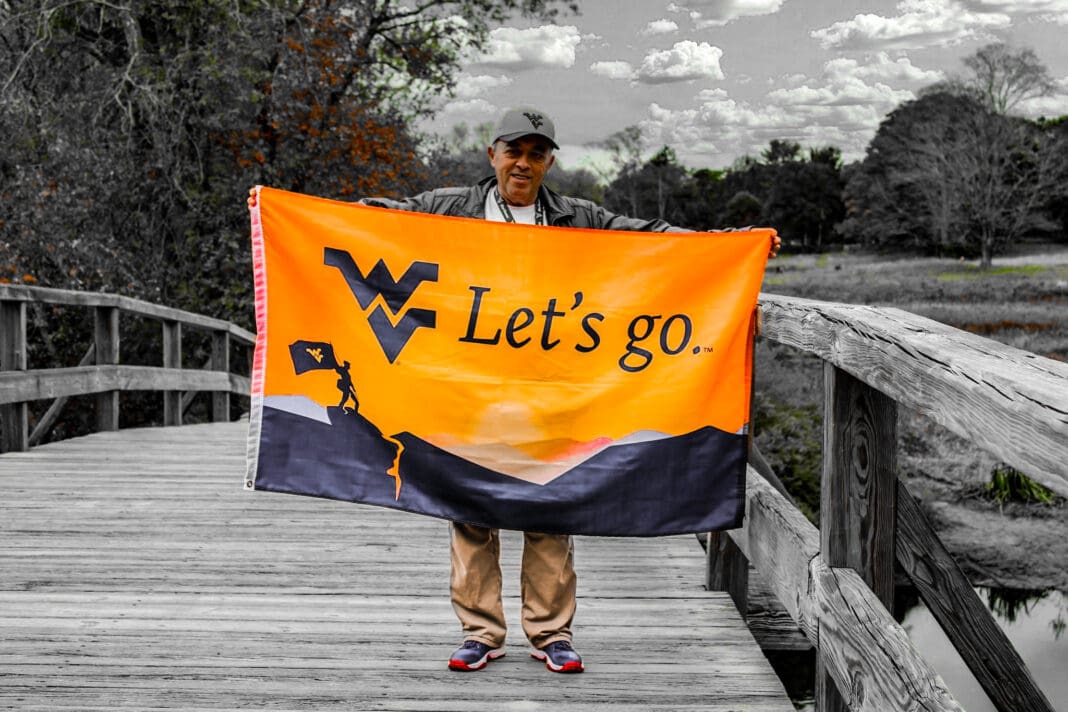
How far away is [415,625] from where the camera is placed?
3.75 meters

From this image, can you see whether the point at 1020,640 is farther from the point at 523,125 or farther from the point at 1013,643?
the point at 523,125

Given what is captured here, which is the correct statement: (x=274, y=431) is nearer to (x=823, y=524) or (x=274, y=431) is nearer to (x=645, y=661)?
(x=645, y=661)

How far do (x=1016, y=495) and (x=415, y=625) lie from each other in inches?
412

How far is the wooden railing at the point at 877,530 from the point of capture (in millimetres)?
2041

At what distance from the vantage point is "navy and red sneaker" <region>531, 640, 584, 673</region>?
3.28 m

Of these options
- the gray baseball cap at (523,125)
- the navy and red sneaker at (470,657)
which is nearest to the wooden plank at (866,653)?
the navy and red sneaker at (470,657)

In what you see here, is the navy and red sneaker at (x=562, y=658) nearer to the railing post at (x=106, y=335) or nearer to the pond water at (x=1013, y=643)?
the pond water at (x=1013, y=643)

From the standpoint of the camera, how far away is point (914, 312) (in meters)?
22.9

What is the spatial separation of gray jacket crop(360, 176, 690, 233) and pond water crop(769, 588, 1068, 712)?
3911 mm

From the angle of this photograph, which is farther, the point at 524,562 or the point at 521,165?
the point at 524,562

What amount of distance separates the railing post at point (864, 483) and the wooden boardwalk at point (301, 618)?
647 mm

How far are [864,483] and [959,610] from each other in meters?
0.38

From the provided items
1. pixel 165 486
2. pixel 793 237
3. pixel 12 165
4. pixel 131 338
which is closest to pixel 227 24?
pixel 12 165

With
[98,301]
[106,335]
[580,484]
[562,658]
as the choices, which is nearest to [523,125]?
[580,484]
